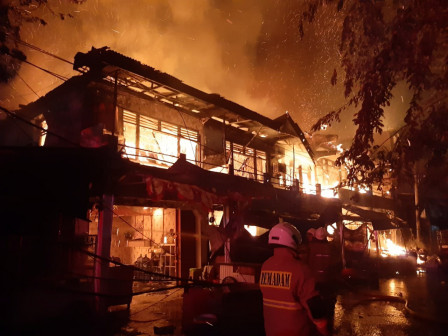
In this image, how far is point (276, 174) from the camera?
2311cm

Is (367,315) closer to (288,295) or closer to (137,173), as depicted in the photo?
(288,295)

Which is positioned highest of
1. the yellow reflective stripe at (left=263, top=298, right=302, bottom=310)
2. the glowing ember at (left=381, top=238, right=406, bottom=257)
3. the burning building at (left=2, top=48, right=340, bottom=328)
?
the burning building at (left=2, top=48, right=340, bottom=328)

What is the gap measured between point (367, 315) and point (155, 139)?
1106 centimetres

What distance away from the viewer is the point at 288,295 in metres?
3.67

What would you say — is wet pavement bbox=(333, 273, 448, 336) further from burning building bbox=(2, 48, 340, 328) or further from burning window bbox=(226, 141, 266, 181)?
burning window bbox=(226, 141, 266, 181)

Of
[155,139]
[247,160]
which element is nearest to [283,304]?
[155,139]

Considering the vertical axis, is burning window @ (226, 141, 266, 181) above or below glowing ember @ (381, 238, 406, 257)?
above

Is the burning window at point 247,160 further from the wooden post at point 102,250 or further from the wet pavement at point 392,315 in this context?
the wooden post at point 102,250

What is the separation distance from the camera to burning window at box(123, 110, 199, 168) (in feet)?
49.0

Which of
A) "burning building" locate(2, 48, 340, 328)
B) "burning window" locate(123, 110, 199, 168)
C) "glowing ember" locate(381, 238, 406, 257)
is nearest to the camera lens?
"burning building" locate(2, 48, 340, 328)

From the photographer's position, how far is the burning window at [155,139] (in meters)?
14.9

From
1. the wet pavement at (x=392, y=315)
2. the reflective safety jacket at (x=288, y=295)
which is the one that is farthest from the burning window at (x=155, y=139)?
the reflective safety jacket at (x=288, y=295)

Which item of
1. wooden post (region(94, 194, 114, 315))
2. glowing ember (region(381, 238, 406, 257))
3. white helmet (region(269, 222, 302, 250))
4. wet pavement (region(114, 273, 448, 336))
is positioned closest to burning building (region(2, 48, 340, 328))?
wooden post (region(94, 194, 114, 315))

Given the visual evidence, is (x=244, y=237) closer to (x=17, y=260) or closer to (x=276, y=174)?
(x=17, y=260)
